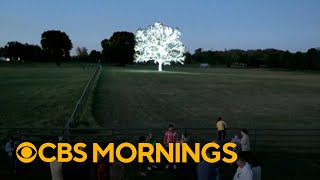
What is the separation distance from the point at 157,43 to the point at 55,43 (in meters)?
69.3

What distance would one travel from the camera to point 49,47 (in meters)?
149

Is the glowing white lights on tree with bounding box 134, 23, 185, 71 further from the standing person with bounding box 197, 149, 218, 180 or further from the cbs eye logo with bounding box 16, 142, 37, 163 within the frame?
the standing person with bounding box 197, 149, 218, 180

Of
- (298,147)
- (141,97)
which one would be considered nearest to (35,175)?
(298,147)

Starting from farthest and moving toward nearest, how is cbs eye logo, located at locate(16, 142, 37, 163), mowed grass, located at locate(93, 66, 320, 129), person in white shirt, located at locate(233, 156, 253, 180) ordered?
1. mowed grass, located at locate(93, 66, 320, 129)
2. cbs eye logo, located at locate(16, 142, 37, 163)
3. person in white shirt, located at locate(233, 156, 253, 180)

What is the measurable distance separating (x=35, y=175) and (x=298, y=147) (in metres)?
10.1

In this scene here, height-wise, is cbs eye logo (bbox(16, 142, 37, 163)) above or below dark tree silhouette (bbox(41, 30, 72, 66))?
below

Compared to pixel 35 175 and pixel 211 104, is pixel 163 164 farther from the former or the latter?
pixel 211 104

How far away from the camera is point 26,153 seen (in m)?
14.8

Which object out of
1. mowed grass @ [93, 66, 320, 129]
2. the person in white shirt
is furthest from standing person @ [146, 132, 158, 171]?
mowed grass @ [93, 66, 320, 129]

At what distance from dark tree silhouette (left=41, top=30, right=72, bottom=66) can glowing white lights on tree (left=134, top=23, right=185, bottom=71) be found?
65.0 m

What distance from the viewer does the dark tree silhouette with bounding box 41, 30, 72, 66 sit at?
484ft

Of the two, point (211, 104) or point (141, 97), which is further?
point (141, 97)

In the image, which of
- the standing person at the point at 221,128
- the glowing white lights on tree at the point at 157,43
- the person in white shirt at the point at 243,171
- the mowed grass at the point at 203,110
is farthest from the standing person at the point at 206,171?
the glowing white lights on tree at the point at 157,43

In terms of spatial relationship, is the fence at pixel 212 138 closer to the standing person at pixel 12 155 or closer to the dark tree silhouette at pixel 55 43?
the standing person at pixel 12 155
